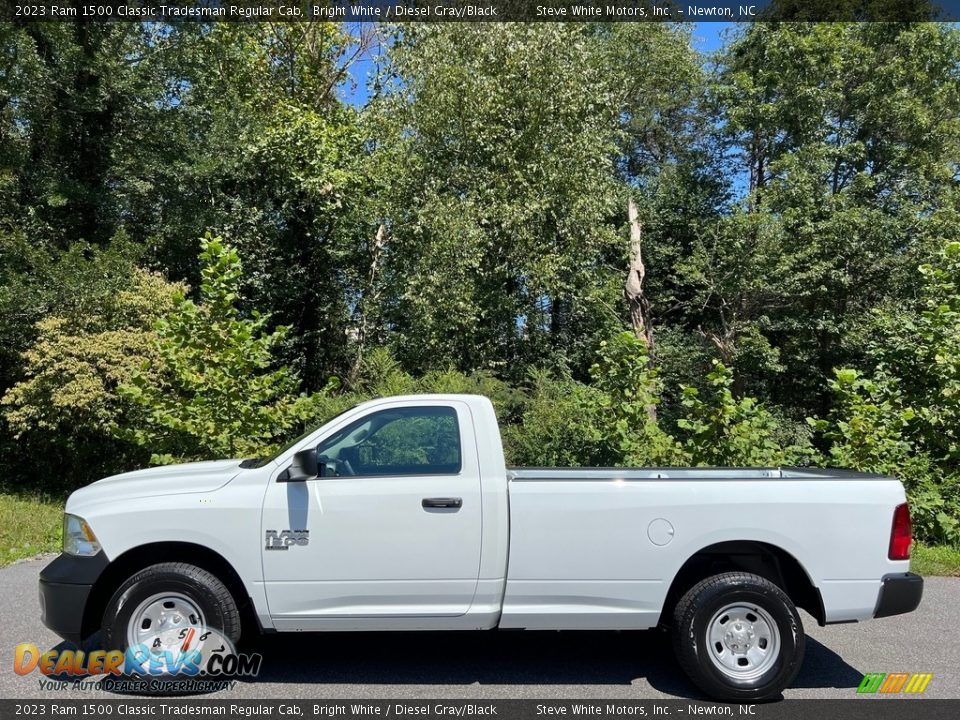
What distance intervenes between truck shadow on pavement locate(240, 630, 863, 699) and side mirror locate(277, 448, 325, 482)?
1.34 meters

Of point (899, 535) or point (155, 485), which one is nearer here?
point (899, 535)

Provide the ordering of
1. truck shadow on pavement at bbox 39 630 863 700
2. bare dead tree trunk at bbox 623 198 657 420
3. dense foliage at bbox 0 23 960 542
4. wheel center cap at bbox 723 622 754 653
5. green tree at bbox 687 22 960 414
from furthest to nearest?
1. bare dead tree trunk at bbox 623 198 657 420
2. green tree at bbox 687 22 960 414
3. dense foliage at bbox 0 23 960 542
4. truck shadow on pavement at bbox 39 630 863 700
5. wheel center cap at bbox 723 622 754 653

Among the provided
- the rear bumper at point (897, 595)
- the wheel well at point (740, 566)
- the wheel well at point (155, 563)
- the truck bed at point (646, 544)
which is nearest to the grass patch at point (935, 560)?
the rear bumper at point (897, 595)

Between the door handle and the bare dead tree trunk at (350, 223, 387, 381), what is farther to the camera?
the bare dead tree trunk at (350, 223, 387, 381)

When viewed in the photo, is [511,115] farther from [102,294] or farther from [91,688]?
[91,688]

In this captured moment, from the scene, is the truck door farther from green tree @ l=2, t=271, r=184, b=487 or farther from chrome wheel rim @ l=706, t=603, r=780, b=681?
green tree @ l=2, t=271, r=184, b=487

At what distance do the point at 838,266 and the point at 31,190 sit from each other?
59.5 feet

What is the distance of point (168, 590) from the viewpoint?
17.3 feet

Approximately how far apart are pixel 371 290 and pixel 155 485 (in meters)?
15.7

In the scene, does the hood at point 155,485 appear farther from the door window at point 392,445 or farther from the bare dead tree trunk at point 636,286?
the bare dead tree trunk at point 636,286

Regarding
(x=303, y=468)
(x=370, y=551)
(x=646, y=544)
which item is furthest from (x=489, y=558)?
(x=303, y=468)

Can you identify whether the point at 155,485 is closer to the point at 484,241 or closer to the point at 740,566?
the point at 740,566

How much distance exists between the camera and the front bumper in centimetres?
520

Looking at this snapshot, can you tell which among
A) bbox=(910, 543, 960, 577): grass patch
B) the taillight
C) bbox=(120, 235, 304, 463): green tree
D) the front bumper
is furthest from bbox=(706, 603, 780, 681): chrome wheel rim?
bbox=(120, 235, 304, 463): green tree
